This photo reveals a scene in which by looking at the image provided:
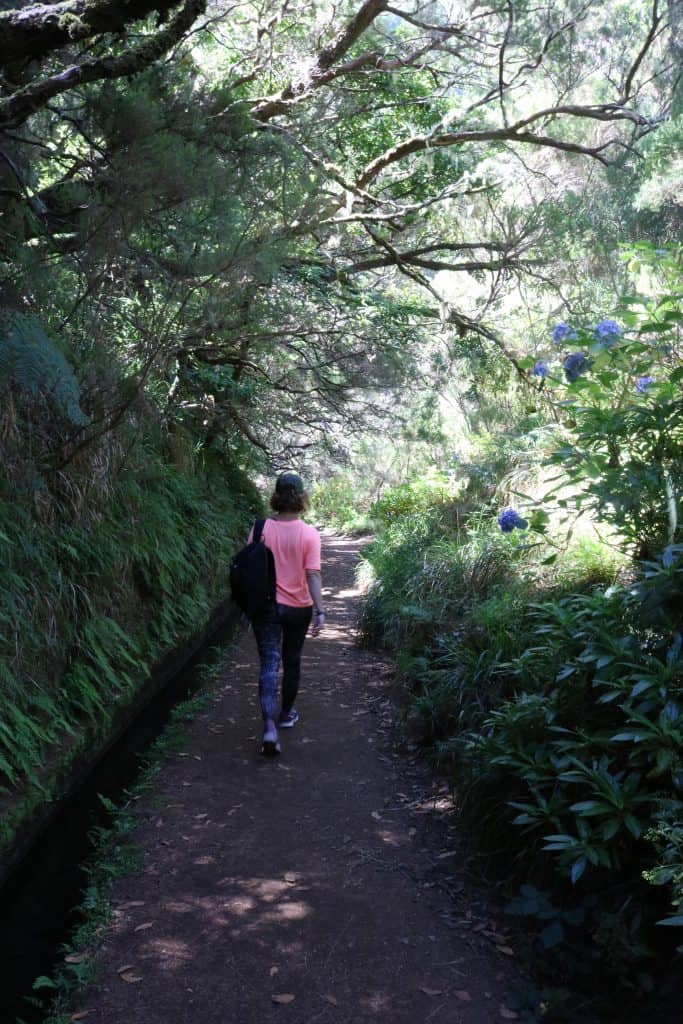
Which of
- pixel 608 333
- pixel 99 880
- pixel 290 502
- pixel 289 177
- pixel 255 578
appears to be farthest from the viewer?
pixel 289 177

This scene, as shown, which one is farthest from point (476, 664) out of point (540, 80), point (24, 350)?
point (540, 80)

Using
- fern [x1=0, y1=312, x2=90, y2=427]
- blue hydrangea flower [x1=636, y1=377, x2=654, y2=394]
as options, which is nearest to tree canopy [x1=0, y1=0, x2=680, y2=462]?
fern [x1=0, y1=312, x2=90, y2=427]

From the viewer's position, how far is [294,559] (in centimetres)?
654

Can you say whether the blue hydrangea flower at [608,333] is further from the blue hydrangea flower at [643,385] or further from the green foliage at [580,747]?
the green foliage at [580,747]

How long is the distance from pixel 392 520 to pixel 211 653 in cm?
633

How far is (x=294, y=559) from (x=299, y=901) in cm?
270

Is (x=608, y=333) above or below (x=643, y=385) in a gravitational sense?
above

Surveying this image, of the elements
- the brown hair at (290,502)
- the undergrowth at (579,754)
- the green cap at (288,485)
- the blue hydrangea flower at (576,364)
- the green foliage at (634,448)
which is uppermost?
the blue hydrangea flower at (576,364)

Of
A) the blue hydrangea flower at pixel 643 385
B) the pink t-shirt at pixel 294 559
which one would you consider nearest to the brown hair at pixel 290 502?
the pink t-shirt at pixel 294 559

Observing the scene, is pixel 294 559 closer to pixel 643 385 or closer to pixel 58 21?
pixel 643 385

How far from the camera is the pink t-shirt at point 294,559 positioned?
21.3 feet

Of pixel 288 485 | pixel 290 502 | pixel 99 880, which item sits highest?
pixel 288 485

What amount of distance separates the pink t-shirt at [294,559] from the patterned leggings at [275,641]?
0.27 ft

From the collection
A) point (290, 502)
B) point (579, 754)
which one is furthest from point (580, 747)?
point (290, 502)
